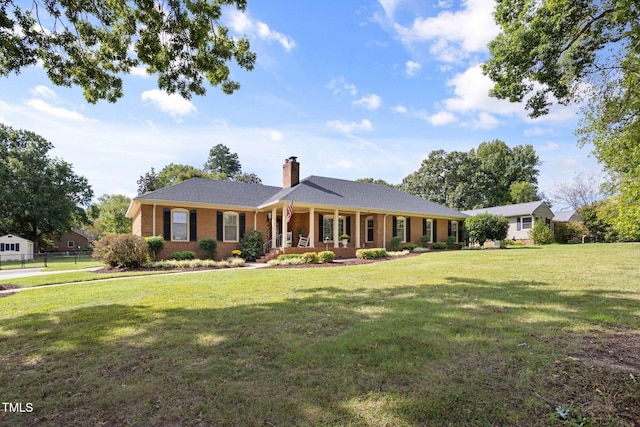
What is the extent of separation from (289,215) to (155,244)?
22.7 feet

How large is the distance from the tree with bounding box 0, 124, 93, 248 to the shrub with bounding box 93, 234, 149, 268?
29.1 m

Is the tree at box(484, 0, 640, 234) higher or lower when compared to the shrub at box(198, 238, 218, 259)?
higher

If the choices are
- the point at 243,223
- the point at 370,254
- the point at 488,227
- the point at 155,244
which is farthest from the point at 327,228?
the point at 488,227

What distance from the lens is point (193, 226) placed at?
1845cm

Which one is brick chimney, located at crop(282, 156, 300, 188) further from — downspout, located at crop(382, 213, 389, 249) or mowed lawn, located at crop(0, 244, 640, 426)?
mowed lawn, located at crop(0, 244, 640, 426)

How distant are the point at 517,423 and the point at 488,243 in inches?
1153

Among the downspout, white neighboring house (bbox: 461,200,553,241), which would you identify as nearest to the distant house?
the downspout

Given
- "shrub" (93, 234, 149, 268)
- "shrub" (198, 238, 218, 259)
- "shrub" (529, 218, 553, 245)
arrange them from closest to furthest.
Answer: "shrub" (93, 234, 149, 268), "shrub" (198, 238, 218, 259), "shrub" (529, 218, 553, 245)

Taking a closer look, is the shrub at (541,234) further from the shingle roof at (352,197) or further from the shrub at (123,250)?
the shrub at (123,250)

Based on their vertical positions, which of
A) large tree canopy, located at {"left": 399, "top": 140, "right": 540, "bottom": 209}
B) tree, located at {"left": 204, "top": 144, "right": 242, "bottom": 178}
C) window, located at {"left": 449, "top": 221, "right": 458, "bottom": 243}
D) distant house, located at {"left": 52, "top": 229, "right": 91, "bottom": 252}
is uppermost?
tree, located at {"left": 204, "top": 144, "right": 242, "bottom": 178}

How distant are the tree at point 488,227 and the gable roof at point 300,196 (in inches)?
65.5

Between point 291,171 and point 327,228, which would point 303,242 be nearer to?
point 327,228

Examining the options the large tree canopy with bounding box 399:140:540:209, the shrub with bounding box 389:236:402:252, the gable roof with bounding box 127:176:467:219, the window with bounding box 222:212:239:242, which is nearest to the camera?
the gable roof with bounding box 127:176:467:219

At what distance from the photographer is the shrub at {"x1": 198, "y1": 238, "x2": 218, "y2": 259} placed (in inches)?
714
